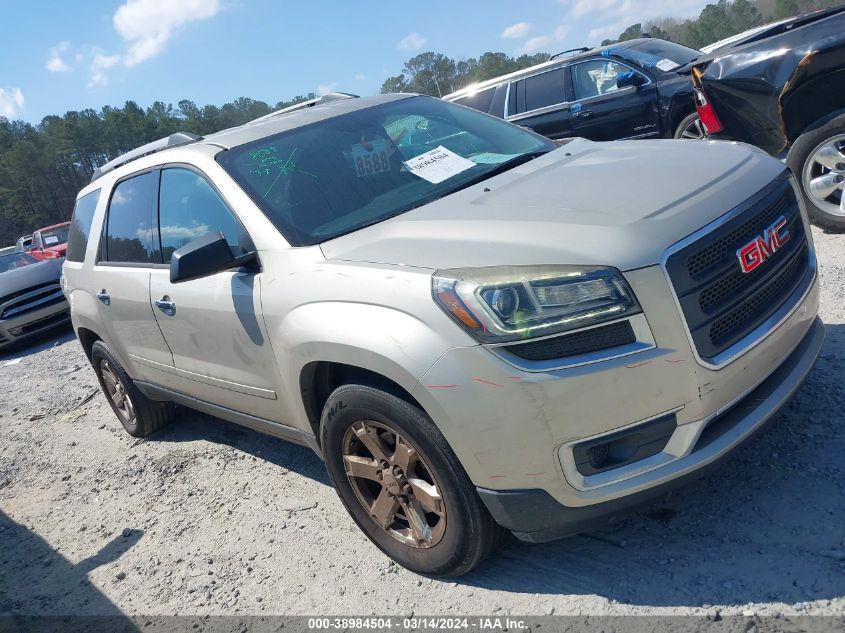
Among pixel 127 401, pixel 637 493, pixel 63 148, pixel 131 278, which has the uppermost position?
pixel 63 148

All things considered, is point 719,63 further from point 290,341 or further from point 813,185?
point 290,341

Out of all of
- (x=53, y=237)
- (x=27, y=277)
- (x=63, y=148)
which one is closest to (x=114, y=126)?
(x=63, y=148)

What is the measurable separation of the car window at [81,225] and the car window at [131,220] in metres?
0.38

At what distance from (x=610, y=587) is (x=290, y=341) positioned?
152 cm

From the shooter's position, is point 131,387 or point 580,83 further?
point 580,83

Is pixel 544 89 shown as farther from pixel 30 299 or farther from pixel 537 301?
pixel 537 301

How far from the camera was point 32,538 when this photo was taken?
4.16 meters

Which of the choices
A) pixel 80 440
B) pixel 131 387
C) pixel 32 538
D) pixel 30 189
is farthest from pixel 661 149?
pixel 30 189

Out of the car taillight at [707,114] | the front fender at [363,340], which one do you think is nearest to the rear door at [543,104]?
the car taillight at [707,114]

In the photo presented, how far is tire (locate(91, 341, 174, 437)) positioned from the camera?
4.87 metres

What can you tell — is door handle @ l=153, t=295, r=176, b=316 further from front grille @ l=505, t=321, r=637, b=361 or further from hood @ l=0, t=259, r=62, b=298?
hood @ l=0, t=259, r=62, b=298

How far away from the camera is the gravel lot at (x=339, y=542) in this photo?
96.6 inches

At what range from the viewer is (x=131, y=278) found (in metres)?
4.05

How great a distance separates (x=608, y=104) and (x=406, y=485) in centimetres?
748
